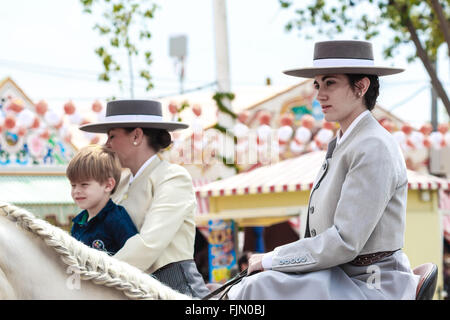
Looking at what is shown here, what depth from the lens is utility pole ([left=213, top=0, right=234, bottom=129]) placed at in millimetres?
12172

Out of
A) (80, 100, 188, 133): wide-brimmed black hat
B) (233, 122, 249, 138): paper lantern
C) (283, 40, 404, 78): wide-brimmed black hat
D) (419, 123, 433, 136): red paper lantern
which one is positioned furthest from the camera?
(419, 123, 433, 136): red paper lantern

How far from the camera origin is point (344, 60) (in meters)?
2.61

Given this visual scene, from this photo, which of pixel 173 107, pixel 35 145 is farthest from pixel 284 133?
pixel 35 145

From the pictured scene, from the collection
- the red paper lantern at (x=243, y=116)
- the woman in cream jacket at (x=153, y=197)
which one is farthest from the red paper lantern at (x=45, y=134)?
the woman in cream jacket at (x=153, y=197)

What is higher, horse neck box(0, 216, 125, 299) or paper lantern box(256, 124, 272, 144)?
paper lantern box(256, 124, 272, 144)

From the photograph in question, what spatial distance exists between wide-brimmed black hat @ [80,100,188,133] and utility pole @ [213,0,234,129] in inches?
347

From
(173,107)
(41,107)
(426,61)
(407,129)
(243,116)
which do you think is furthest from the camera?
(407,129)

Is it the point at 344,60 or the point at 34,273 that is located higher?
the point at 344,60

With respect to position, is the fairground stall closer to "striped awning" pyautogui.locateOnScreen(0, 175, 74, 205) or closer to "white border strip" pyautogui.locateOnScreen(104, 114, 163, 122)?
"striped awning" pyautogui.locateOnScreen(0, 175, 74, 205)

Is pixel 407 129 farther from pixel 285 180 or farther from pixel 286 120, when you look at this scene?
pixel 285 180

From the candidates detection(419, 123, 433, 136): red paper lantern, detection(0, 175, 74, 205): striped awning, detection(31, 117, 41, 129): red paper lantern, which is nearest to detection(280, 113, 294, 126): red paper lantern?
detection(419, 123, 433, 136): red paper lantern

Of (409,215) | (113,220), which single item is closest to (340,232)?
(113,220)

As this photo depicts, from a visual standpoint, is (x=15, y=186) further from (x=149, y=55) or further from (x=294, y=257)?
(x=294, y=257)

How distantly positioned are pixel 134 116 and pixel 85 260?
128 centimetres
